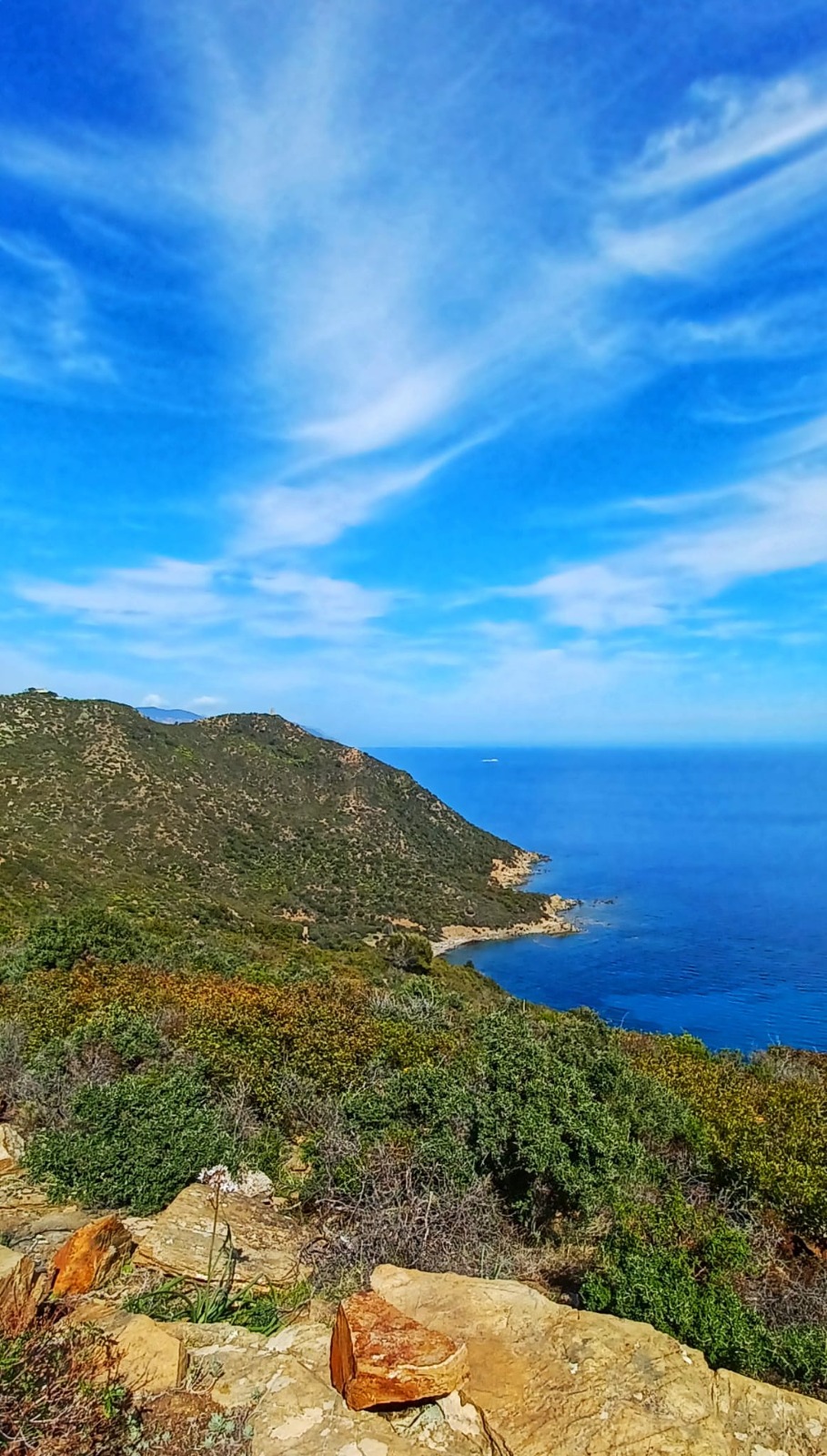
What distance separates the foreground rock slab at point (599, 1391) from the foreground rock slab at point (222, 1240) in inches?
53.2

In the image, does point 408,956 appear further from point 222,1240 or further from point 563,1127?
point 222,1240

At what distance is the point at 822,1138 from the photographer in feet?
26.3

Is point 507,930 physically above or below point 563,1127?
below

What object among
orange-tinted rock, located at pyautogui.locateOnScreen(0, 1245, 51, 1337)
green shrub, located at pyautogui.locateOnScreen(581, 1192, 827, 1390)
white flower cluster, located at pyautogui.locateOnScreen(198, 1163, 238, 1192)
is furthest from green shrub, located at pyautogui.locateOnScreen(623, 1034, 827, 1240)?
orange-tinted rock, located at pyautogui.locateOnScreen(0, 1245, 51, 1337)

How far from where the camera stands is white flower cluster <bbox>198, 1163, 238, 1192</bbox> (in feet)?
20.6

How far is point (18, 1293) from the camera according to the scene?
3.95 metres

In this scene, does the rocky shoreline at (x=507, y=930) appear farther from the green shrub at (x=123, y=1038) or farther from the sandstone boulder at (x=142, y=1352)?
the sandstone boulder at (x=142, y=1352)

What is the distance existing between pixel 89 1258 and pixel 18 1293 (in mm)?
695

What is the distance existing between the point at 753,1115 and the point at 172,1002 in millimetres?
8381

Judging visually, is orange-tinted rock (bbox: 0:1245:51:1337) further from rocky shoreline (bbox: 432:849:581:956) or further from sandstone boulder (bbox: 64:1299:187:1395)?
rocky shoreline (bbox: 432:849:581:956)

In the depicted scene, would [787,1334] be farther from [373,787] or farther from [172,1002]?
[373,787]

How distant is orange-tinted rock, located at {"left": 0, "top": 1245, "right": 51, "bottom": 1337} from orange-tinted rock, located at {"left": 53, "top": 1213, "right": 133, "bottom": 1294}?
8.0 inches

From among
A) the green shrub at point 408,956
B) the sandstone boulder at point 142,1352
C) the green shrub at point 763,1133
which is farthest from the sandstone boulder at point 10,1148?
the green shrub at point 408,956

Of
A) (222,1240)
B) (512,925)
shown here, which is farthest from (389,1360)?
(512,925)
